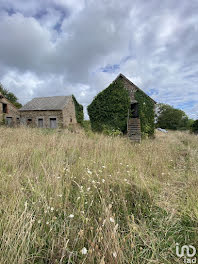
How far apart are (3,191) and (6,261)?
39.9 inches

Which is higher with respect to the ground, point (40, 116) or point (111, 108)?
point (40, 116)

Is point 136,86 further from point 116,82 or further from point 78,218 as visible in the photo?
point 78,218

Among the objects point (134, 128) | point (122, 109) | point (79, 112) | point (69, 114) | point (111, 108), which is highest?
point (79, 112)

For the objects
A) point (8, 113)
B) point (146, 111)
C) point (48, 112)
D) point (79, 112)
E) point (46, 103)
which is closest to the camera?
point (146, 111)

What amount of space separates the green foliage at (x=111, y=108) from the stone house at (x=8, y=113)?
21435 millimetres

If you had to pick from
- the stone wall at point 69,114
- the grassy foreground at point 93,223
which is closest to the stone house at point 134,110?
the grassy foreground at point 93,223

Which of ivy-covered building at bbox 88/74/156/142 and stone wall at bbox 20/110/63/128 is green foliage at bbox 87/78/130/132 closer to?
ivy-covered building at bbox 88/74/156/142

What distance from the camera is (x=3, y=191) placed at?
1757mm

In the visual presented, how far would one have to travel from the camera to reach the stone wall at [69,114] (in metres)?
24.3

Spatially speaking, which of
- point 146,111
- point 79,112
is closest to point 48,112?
point 79,112

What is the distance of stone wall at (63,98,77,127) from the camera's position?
79.6ft

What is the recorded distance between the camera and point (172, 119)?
1660 inches

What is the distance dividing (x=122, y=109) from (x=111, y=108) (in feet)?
4.12

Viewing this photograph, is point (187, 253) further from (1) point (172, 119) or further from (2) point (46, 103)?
(1) point (172, 119)
